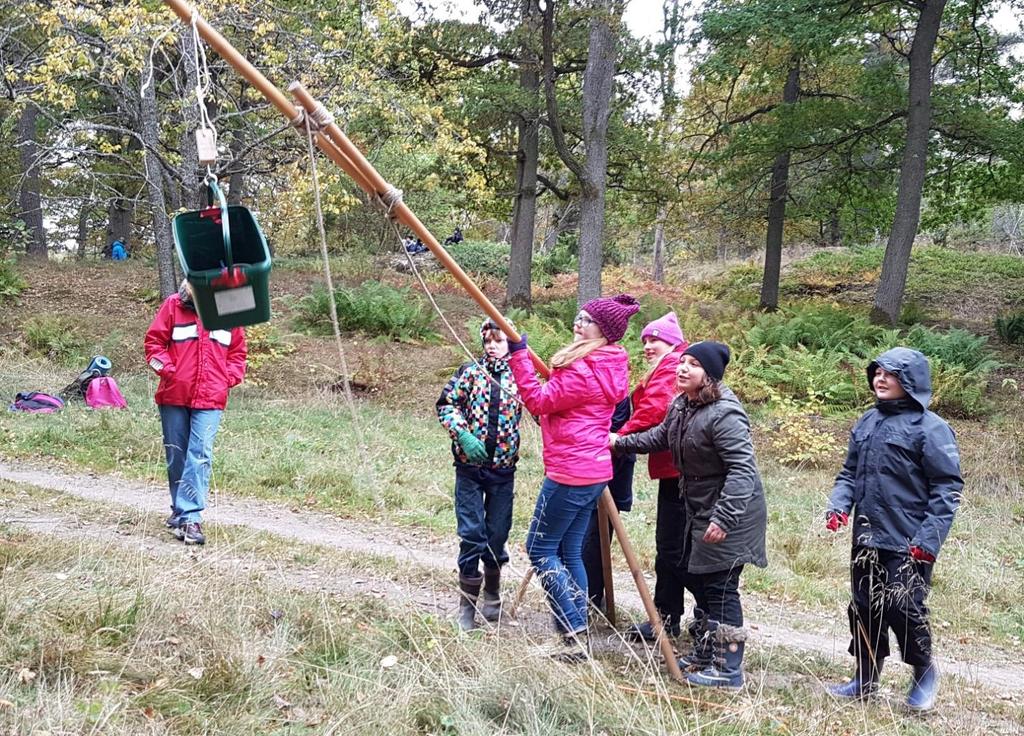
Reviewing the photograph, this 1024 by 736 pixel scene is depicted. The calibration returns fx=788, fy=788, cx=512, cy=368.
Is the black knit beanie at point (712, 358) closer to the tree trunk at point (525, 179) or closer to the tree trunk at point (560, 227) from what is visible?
the tree trunk at point (525, 179)

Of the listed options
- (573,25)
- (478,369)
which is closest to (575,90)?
(573,25)

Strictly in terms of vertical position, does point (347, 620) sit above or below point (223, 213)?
below

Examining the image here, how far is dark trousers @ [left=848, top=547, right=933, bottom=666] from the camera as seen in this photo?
405cm

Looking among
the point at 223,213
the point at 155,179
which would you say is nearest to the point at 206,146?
the point at 223,213

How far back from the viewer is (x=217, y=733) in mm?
2932

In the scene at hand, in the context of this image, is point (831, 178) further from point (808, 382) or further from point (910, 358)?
point (910, 358)

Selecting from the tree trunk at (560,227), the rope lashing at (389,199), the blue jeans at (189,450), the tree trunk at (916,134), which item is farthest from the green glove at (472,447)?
the tree trunk at (560,227)

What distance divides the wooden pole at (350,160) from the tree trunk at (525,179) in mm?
11919

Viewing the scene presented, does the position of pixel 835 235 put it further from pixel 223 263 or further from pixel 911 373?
pixel 223 263

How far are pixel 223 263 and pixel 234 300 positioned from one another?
13.1 inches

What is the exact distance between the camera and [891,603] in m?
4.05

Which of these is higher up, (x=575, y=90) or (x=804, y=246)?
(x=575, y=90)

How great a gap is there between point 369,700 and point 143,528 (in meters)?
3.42

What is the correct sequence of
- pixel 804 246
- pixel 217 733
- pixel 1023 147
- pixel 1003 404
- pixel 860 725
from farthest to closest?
pixel 804 246
pixel 1023 147
pixel 1003 404
pixel 860 725
pixel 217 733
